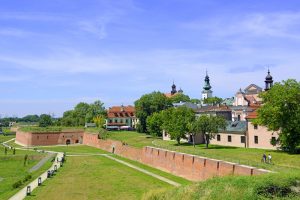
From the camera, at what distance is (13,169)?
140 feet

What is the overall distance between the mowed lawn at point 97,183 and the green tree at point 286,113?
13559 millimetres

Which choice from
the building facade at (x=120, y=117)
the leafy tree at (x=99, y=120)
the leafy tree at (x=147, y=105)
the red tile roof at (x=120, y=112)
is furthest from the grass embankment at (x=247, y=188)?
the red tile roof at (x=120, y=112)

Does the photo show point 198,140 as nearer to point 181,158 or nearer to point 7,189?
point 181,158

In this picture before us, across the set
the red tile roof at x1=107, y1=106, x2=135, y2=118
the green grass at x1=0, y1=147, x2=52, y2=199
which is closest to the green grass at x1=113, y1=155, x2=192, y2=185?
the green grass at x1=0, y1=147, x2=52, y2=199

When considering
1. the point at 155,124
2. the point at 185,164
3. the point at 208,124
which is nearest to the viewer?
the point at 185,164

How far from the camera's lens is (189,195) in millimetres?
16891

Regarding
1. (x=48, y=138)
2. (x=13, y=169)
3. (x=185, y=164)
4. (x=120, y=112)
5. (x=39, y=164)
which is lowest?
(x=13, y=169)

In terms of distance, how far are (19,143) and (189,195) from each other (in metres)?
67.2

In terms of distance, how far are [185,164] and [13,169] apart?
2030 cm

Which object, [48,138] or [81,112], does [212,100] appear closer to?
[81,112]

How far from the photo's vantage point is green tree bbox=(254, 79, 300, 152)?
37.2 m

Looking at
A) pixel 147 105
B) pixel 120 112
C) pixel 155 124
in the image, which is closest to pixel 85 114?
pixel 120 112

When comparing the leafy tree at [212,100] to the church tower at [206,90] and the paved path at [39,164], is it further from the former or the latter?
the paved path at [39,164]

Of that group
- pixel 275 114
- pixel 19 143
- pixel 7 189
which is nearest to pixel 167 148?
pixel 275 114
